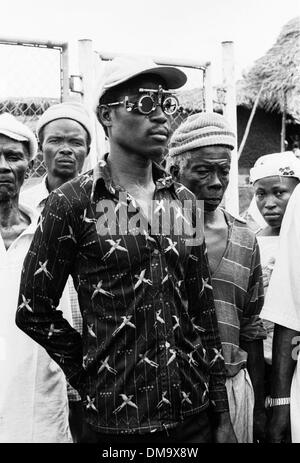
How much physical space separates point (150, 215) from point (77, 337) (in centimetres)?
50

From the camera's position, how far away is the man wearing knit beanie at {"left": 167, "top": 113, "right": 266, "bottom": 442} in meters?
2.64

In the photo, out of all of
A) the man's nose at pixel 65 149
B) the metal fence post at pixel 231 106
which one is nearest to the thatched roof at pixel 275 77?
the metal fence post at pixel 231 106

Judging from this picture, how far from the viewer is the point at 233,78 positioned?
15.4 feet

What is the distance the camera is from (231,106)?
4719 mm

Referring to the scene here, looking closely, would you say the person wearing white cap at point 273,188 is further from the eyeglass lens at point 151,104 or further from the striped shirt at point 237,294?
the eyeglass lens at point 151,104

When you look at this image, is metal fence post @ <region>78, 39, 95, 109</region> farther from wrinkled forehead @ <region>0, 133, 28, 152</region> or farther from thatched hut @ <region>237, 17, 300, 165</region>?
thatched hut @ <region>237, 17, 300, 165</region>

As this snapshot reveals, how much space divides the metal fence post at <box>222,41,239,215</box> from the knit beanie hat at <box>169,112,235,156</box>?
5.95 feet

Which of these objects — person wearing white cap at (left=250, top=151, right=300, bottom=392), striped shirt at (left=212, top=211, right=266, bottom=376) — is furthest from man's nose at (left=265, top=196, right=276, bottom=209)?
striped shirt at (left=212, top=211, right=266, bottom=376)

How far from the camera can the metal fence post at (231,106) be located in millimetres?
4605

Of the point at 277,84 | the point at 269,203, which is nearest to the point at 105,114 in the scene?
the point at 269,203

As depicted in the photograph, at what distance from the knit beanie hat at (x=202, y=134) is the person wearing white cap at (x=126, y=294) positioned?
1.72 feet
